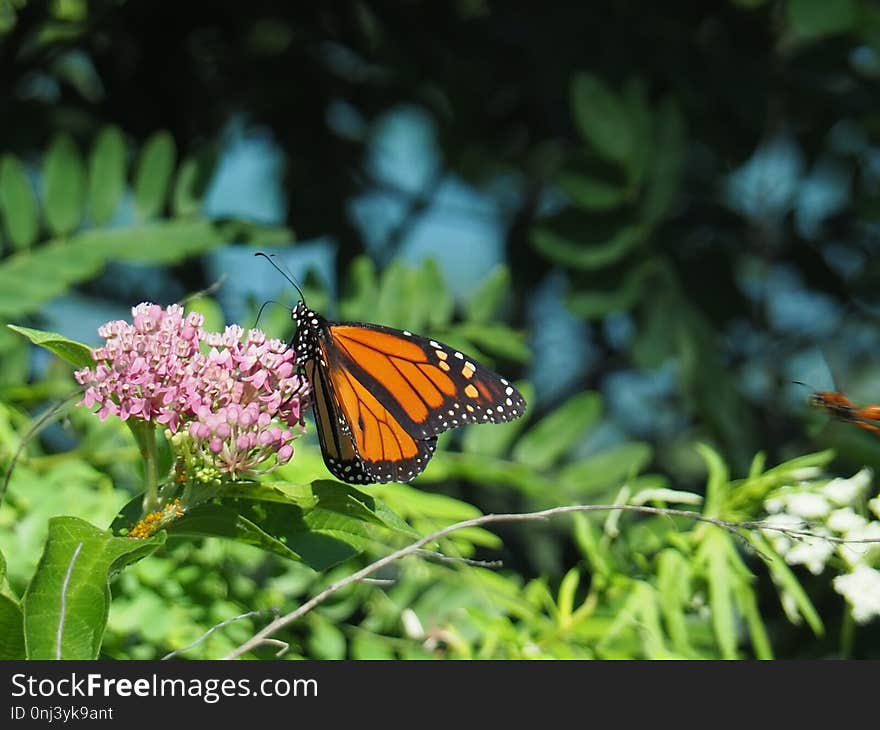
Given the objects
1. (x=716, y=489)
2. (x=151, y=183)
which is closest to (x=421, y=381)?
(x=716, y=489)

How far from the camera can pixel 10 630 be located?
1.06 meters

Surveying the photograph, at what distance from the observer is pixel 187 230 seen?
90.4 inches

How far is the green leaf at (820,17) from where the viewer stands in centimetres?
215

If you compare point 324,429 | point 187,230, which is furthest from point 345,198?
point 324,429

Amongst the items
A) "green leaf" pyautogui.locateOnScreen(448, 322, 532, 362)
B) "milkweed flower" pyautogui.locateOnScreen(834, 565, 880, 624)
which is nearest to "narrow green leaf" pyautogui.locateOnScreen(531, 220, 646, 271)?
"green leaf" pyautogui.locateOnScreen(448, 322, 532, 362)

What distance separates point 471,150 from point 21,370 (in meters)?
1.48

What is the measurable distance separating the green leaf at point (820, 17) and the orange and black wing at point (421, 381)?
41.5 inches

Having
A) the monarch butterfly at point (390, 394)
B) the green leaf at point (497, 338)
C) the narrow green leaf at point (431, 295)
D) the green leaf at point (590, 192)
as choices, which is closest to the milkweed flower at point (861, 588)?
the monarch butterfly at point (390, 394)

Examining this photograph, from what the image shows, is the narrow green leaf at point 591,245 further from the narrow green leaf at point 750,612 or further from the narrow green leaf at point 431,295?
the narrow green leaf at point 750,612

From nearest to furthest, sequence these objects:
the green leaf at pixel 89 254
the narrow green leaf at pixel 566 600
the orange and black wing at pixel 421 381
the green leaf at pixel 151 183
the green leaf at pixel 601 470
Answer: the orange and black wing at pixel 421 381
the narrow green leaf at pixel 566 600
the green leaf at pixel 89 254
the green leaf at pixel 601 470
the green leaf at pixel 151 183

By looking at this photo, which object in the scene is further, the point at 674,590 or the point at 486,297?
the point at 486,297

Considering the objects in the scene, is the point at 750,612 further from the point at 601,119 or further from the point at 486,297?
the point at 601,119

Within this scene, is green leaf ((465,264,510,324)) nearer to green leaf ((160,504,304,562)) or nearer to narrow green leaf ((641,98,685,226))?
narrow green leaf ((641,98,685,226))

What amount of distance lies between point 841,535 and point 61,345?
106 centimetres
